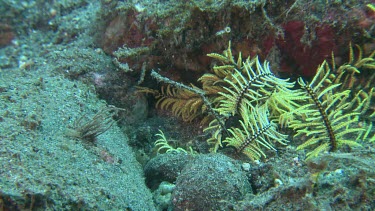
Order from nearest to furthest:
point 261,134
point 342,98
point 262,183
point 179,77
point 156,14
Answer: point 262,183
point 261,134
point 342,98
point 156,14
point 179,77

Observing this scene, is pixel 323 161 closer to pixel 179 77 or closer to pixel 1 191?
pixel 1 191

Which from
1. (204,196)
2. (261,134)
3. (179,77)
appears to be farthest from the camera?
(179,77)

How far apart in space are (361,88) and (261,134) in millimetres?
1599

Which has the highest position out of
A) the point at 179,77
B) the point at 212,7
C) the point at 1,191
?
the point at 212,7

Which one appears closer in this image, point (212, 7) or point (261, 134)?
point (261, 134)

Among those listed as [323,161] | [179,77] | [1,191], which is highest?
[179,77]

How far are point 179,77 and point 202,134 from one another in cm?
98

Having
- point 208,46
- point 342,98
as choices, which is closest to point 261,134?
point 342,98

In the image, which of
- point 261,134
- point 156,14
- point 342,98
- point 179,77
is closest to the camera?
point 261,134

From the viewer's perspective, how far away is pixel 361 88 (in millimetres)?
3787

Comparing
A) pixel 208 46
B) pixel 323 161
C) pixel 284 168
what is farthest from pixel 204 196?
pixel 208 46

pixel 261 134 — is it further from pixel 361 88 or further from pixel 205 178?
pixel 361 88

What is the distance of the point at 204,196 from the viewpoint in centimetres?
268

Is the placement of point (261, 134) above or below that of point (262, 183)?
above
